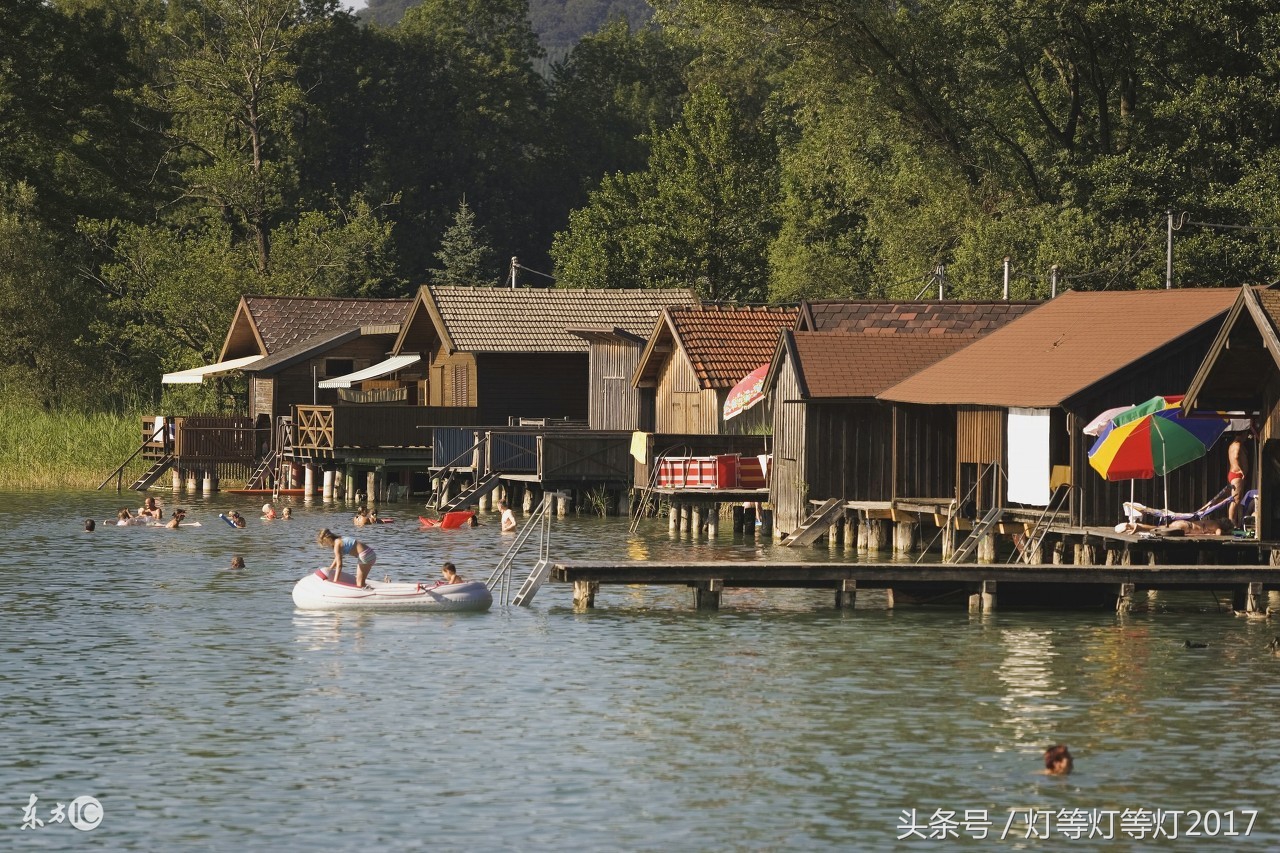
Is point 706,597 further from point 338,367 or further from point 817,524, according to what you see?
point 338,367

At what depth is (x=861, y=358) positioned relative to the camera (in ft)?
159

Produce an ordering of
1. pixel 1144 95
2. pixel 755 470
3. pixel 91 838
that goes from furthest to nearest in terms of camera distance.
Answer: pixel 1144 95
pixel 755 470
pixel 91 838

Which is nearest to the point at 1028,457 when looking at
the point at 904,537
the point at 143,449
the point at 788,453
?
the point at 904,537

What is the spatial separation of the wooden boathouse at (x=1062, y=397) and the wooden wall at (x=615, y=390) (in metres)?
17.3

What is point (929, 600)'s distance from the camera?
37.6 meters

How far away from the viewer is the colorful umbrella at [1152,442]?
A: 36.8 meters

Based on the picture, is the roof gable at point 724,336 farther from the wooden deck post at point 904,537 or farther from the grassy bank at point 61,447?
the grassy bank at point 61,447

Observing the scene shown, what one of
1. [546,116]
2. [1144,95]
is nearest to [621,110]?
[546,116]

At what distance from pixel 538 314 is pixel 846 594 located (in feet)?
112

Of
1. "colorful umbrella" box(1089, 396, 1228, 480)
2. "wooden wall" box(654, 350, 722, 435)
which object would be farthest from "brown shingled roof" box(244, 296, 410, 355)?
"colorful umbrella" box(1089, 396, 1228, 480)

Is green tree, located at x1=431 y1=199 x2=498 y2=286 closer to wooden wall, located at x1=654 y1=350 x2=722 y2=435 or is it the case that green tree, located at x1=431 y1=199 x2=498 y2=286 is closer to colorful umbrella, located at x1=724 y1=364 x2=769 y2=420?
wooden wall, located at x1=654 y1=350 x2=722 y2=435

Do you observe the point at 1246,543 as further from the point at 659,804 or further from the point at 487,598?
the point at 659,804

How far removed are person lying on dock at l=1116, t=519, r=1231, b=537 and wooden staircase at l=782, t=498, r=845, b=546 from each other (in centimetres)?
965

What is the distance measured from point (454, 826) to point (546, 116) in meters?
119
